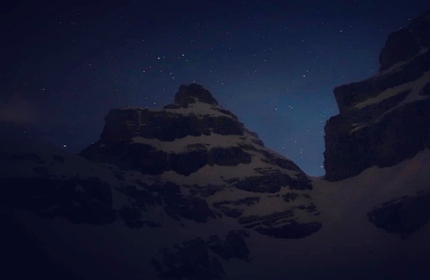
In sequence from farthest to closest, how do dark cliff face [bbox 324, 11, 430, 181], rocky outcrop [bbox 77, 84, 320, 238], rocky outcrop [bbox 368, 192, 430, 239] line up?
dark cliff face [bbox 324, 11, 430, 181] → rocky outcrop [bbox 77, 84, 320, 238] → rocky outcrop [bbox 368, 192, 430, 239]

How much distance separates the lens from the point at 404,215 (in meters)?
81.8

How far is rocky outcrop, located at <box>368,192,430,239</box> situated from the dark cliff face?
1951cm

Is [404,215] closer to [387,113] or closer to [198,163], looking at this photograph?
[387,113]

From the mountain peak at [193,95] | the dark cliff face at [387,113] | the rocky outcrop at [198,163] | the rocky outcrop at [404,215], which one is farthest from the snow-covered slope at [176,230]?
the mountain peak at [193,95]

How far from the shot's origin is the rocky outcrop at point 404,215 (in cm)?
7888

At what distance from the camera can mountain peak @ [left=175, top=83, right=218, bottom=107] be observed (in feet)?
422

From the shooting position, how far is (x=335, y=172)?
11519cm

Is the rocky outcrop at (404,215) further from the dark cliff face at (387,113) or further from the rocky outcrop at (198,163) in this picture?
the dark cliff face at (387,113)

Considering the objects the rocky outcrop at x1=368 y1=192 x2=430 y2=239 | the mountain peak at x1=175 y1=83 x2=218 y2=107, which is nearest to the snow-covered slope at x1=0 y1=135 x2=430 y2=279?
the rocky outcrop at x1=368 y1=192 x2=430 y2=239

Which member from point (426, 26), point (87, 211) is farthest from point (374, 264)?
point (426, 26)

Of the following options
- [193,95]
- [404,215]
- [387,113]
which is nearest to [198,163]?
[193,95]

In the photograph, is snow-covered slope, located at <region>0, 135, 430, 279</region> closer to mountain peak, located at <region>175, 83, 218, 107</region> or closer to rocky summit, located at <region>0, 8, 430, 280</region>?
rocky summit, located at <region>0, 8, 430, 280</region>

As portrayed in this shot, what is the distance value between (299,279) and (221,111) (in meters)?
69.1

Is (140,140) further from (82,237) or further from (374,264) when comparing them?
(374,264)
